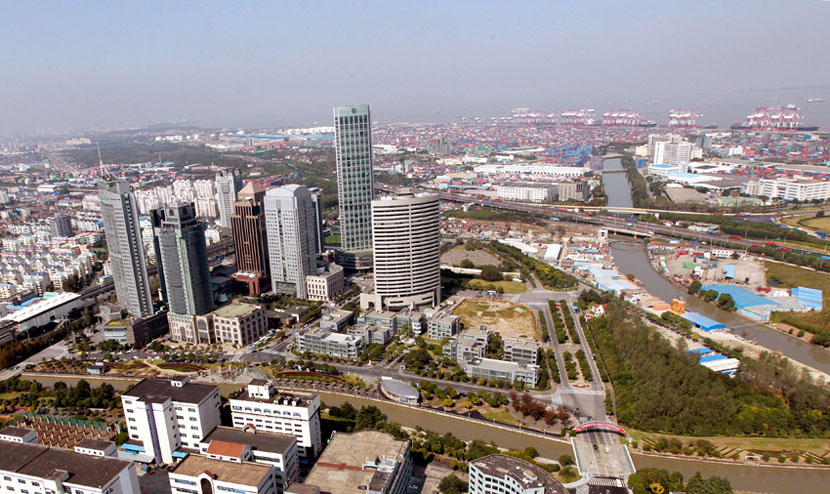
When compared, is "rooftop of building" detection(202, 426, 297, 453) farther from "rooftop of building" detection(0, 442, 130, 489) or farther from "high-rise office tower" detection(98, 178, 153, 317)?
"high-rise office tower" detection(98, 178, 153, 317)

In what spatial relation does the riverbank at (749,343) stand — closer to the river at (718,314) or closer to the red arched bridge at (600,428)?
the river at (718,314)

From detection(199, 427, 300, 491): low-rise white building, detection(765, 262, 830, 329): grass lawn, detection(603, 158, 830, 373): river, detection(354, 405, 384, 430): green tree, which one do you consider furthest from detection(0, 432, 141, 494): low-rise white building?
detection(765, 262, 830, 329): grass lawn

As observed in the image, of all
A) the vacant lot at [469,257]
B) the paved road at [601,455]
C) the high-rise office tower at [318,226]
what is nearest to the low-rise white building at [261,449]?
the paved road at [601,455]

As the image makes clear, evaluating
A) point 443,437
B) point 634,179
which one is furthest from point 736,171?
point 443,437

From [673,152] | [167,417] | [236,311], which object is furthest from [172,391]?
[673,152]

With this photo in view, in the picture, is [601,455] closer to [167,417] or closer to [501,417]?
[501,417]

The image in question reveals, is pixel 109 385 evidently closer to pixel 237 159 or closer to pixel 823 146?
pixel 237 159

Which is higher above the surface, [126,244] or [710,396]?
[126,244]

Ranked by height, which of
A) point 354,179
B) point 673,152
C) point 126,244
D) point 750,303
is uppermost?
point 354,179
